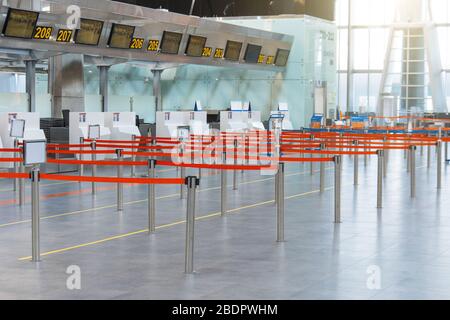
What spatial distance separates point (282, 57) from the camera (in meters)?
Answer: 37.4

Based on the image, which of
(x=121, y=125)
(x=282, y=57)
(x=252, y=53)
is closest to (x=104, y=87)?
(x=121, y=125)

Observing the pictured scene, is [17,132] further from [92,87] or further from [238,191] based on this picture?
[92,87]

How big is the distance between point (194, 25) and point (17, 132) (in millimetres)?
15083

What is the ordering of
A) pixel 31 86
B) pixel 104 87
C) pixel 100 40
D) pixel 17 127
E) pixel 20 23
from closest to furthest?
1. pixel 17 127
2. pixel 20 23
3. pixel 31 86
4. pixel 100 40
5. pixel 104 87

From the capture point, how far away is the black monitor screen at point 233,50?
111 feet

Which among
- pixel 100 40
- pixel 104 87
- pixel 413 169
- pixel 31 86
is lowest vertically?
pixel 413 169

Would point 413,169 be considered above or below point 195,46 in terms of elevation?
below

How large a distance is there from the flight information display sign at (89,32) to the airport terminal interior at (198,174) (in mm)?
52

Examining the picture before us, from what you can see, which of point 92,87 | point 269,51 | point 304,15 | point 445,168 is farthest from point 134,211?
point 304,15

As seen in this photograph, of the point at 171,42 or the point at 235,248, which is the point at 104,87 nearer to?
the point at 171,42

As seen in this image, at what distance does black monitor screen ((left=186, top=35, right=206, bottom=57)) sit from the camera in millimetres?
31000

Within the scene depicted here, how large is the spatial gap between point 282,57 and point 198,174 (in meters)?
17.4

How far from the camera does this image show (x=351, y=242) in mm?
10820
